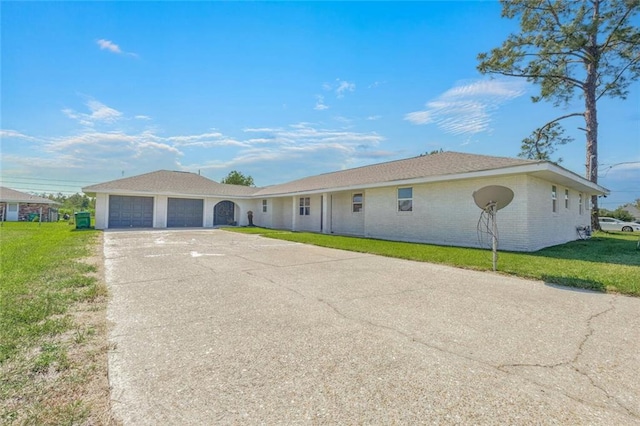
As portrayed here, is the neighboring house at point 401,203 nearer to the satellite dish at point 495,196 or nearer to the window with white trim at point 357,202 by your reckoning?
the window with white trim at point 357,202

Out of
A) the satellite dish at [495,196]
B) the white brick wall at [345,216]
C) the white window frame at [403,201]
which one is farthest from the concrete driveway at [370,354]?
the white brick wall at [345,216]

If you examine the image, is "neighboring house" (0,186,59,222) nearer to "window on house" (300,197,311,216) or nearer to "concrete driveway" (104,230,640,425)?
"window on house" (300,197,311,216)

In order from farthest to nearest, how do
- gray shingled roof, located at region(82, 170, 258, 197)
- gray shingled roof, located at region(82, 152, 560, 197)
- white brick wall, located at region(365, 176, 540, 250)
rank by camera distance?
gray shingled roof, located at region(82, 170, 258, 197)
gray shingled roof, located at region(82, 152, 560, 197)
white brick wall, located at region(365, 176, 540, 250)

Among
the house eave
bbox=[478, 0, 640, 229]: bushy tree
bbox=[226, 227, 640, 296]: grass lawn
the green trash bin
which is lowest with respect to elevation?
bbox=[226, 227, 640, 296]: grass lawn

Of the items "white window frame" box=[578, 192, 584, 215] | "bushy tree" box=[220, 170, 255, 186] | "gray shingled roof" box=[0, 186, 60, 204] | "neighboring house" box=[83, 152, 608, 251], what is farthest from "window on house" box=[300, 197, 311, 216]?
"bushy tree" box=[220, 170, 255, 186]

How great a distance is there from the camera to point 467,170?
36.7 feet

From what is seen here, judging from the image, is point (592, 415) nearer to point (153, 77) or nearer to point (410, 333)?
point (410, 333)

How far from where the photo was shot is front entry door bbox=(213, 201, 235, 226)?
2644 centimetres

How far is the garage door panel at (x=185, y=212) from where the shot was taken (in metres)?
23.7

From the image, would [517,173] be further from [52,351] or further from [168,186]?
[168,186]

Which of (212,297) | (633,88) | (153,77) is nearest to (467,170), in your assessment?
(212,297)

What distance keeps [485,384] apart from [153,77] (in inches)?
562

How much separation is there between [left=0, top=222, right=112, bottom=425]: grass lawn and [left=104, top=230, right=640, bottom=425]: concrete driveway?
16 centimetres

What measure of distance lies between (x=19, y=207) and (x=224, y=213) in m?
→ 28.3
